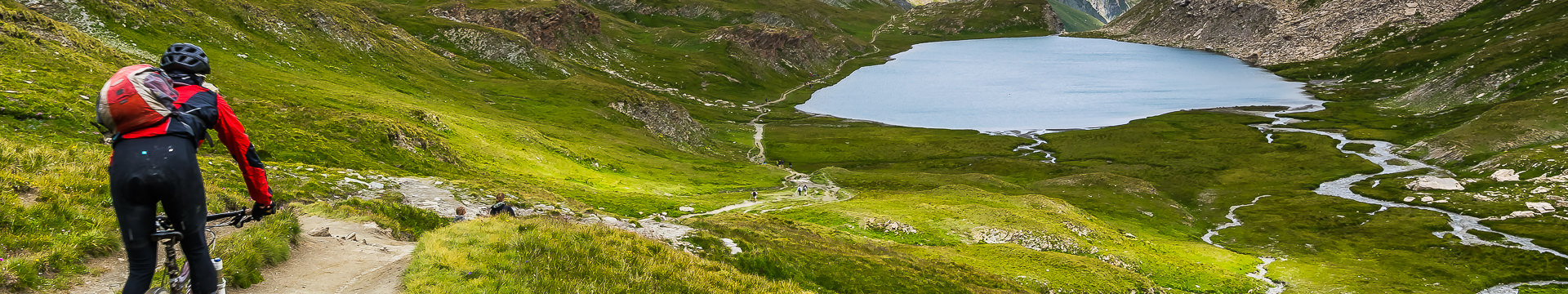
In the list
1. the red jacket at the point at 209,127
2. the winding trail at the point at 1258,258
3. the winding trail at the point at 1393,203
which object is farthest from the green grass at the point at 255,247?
the winding trail at the point at 1393,203

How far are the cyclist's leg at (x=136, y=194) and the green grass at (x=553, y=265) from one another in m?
3.67

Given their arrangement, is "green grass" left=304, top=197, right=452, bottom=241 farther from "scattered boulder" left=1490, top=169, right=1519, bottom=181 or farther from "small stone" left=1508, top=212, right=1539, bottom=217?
"scattered boulder" left=1490, top=169, right=1519, bottom=181

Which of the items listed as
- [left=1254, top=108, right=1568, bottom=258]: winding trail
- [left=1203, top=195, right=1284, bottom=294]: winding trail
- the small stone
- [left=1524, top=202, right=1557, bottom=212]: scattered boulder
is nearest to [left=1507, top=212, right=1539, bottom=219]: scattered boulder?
the small stone

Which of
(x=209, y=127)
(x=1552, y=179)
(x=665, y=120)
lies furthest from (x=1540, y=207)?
(x=209, y=127)

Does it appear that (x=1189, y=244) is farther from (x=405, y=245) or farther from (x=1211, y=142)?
(x=1211, y=142)

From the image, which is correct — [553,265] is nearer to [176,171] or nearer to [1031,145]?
[176,171]

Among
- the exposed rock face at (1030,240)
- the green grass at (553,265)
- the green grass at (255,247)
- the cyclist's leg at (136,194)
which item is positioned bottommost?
the exposed rock face at (1030,240)

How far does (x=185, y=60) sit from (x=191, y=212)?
86.1 inches

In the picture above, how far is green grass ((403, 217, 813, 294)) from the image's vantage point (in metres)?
13.2

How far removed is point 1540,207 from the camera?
4254 inches

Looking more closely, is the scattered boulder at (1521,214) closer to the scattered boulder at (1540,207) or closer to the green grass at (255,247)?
the scattered boulder at (1540,207)

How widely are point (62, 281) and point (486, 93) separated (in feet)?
375

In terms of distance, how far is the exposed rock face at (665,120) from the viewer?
132 meters

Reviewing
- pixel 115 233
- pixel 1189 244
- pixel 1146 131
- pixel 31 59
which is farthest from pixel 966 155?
pixel 115 233
